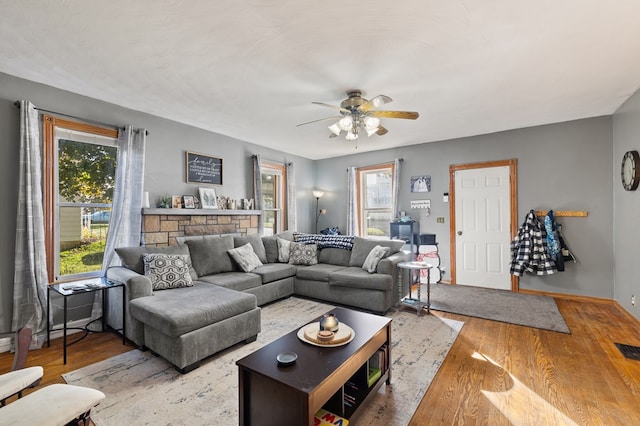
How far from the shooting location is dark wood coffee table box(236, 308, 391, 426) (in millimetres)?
1373

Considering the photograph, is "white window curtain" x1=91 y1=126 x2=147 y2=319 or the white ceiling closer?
the white ceiling

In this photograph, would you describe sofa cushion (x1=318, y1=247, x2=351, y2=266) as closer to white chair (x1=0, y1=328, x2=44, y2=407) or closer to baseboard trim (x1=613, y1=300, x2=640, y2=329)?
baseboard trim (x1=613, y1=300, x2=640, y2=329)

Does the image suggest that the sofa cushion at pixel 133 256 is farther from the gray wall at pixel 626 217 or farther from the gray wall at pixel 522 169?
the gray wall at pixel 626 217

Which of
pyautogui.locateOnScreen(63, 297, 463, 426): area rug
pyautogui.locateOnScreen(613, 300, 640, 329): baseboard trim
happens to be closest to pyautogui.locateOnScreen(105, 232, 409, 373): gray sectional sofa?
pyautogui.locateOnScreen(63, 297, 463, 426): area rug

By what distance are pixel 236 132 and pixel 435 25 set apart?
3.34 meters

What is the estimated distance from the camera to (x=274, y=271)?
3977 mm

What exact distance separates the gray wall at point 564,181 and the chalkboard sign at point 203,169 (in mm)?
3779

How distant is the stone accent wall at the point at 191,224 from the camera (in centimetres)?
364

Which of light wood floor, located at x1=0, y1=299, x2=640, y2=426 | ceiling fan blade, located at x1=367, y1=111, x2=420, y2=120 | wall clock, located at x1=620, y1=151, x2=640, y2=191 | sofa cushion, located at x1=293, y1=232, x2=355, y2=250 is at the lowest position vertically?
light wood floor, located at x1=0, y1=299, x2=640, y2=426

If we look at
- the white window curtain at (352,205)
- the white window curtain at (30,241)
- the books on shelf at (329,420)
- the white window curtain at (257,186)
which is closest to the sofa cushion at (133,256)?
the white window curtain at (30,241)

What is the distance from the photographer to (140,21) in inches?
76.8

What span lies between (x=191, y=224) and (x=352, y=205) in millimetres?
3243

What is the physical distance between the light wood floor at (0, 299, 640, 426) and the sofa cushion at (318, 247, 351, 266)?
1874 millimetres

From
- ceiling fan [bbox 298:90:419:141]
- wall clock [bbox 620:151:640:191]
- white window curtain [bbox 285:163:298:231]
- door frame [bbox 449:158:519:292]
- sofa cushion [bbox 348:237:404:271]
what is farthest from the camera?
white window curtain [bbox 285:163:298:231]
